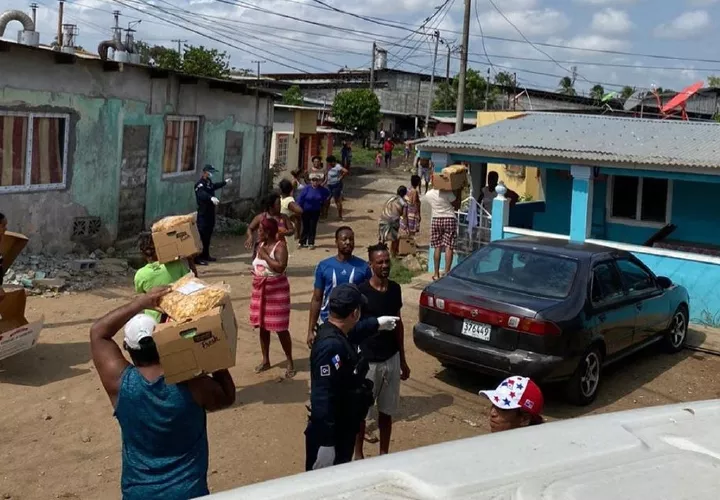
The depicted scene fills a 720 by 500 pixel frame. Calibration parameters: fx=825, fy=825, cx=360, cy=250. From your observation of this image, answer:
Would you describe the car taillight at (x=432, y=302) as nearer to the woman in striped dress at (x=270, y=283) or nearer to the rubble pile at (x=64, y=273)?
the woman in striped dress at (x=270, y=283)

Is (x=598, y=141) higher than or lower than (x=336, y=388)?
higher

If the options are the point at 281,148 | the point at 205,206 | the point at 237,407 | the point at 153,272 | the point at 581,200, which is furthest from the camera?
the point at 281,148

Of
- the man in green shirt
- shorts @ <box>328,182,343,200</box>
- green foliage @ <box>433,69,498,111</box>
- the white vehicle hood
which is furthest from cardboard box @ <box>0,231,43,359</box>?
green foliage @ <box>433,69,498,111</box>

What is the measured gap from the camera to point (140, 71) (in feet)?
47.6

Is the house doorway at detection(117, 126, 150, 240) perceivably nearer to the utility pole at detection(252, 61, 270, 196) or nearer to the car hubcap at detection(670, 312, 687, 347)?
the utility pole at detection(252, 61, 270, 196)

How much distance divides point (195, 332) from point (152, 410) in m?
0.41

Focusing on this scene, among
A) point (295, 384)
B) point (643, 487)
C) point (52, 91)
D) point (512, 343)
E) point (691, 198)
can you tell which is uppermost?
point (52, 91)

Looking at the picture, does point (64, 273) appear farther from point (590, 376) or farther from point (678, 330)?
point (678, 330)

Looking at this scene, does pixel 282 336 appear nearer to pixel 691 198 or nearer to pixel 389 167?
pixel 691 198

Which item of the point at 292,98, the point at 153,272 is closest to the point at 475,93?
the point at 292,98

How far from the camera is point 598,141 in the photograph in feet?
42.1

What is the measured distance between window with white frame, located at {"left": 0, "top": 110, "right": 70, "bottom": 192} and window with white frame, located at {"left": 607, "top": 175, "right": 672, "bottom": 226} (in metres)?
9.25

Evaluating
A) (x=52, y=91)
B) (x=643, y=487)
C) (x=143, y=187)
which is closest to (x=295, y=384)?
(x=643, y=487)

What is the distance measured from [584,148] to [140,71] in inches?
304
